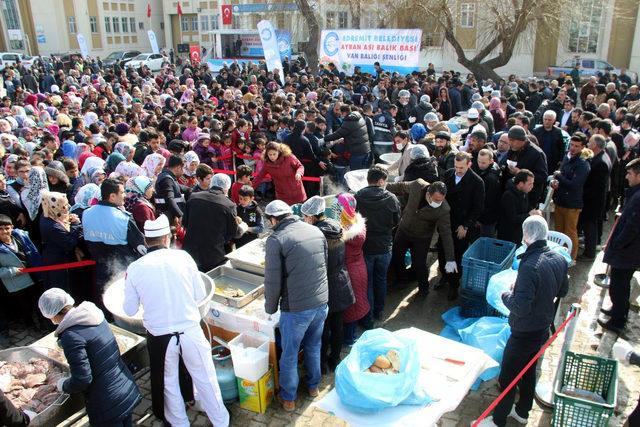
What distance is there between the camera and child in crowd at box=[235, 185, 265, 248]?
5.86 metres

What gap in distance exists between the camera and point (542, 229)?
148 inches

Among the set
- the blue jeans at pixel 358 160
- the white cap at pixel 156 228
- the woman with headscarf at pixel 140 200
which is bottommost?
the blue jeans at pixel 358 160

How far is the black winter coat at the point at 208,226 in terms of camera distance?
16.6ft

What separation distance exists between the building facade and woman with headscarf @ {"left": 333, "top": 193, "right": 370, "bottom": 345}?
142 ft

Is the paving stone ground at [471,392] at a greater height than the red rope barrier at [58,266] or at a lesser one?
lesser

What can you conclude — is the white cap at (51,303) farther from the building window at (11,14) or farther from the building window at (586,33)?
the building window at (11,14)

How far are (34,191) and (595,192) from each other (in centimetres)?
712

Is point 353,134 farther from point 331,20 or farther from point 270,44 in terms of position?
point 331,20

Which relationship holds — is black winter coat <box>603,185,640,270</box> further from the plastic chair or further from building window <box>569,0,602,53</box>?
building window <box>569,0,602,53</box>

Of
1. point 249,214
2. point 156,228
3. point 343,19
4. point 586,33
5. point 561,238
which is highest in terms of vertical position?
point 343,19

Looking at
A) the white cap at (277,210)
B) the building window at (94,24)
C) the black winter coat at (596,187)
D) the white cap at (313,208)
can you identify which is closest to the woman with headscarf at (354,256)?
the white cap at (313,208)

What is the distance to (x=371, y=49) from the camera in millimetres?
15945

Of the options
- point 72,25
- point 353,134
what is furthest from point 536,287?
point 72,25

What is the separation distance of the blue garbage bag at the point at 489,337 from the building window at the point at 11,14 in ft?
150
